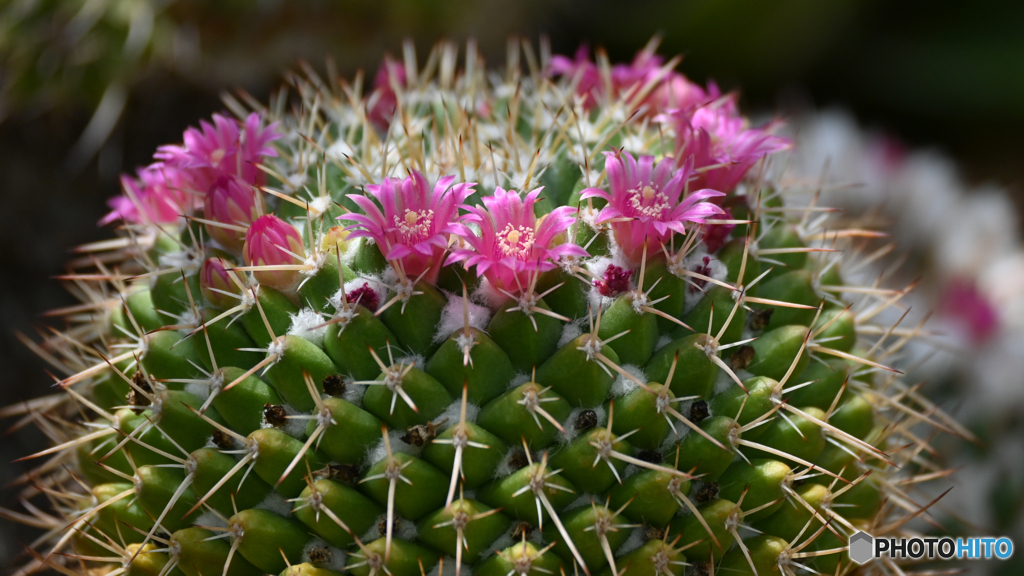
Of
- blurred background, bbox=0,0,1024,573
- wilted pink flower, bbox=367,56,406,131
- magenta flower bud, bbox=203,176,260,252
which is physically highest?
blurred background, bbox=0,0,1024,573

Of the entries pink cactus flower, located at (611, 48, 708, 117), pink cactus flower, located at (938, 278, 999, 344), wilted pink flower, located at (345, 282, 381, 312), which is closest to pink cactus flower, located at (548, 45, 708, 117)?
pink cactus flower, located at (611, 48, 708, 117)

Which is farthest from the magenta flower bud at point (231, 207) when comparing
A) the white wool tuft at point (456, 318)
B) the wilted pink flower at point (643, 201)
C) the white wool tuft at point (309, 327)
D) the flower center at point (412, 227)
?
the wilted pink flower at point (643, 201)

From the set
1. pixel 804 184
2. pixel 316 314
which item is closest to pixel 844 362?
pixel 804 184

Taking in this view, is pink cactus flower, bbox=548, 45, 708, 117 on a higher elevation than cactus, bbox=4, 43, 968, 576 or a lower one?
higher

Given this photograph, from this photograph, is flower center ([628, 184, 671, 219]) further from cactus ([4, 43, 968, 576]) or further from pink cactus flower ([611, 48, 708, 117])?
pink cactus flower ([611, 48, 708, 117])

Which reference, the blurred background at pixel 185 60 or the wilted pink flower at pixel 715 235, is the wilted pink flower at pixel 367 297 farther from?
the blurred background at pixel 185 60

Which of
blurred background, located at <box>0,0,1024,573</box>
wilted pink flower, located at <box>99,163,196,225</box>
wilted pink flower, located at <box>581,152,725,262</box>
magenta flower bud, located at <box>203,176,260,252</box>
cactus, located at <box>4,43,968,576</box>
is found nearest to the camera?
cactus, located at <box>4,43,968,576</box>

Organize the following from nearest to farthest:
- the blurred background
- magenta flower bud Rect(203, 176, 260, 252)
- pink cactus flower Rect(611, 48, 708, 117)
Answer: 1. magenta flower bud Rect(203, 176, 260, 252)
2. pink cactus flower Rect(611, 48, 708, 117)
3. the blurred background
